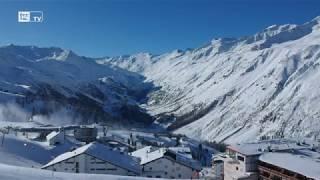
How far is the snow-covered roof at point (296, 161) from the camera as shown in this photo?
196 feet

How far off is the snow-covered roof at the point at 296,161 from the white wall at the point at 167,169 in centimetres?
2378

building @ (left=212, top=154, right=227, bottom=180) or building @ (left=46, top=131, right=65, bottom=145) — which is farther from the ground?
building @ (left=46, top=131, right=65, bottom=145)

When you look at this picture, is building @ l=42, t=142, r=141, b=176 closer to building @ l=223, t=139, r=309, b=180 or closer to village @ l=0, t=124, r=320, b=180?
village @ l=0, t=124, r=320, b=180

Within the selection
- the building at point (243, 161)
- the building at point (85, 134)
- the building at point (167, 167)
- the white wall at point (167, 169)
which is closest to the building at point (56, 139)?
the building at point (85, 134)

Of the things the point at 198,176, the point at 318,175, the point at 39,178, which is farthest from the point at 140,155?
the point at 39,178

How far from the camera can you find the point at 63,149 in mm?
111312

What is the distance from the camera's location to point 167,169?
9100cm

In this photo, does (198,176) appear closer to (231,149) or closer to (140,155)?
(231,149)

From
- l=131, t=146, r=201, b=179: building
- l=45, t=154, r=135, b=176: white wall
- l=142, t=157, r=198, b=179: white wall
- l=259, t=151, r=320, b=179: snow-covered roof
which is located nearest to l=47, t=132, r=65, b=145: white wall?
l=131, t=146, r=201, b=179: building

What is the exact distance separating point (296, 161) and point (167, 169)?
3045 centimetres

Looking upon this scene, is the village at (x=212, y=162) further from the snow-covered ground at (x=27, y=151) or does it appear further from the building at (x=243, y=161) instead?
the snow-covered ground at (x=27, y=151)

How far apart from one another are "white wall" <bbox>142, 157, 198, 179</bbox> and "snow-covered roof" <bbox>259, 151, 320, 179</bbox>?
23779 mm

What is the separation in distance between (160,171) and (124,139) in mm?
69640

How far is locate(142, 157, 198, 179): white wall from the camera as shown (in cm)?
9056
